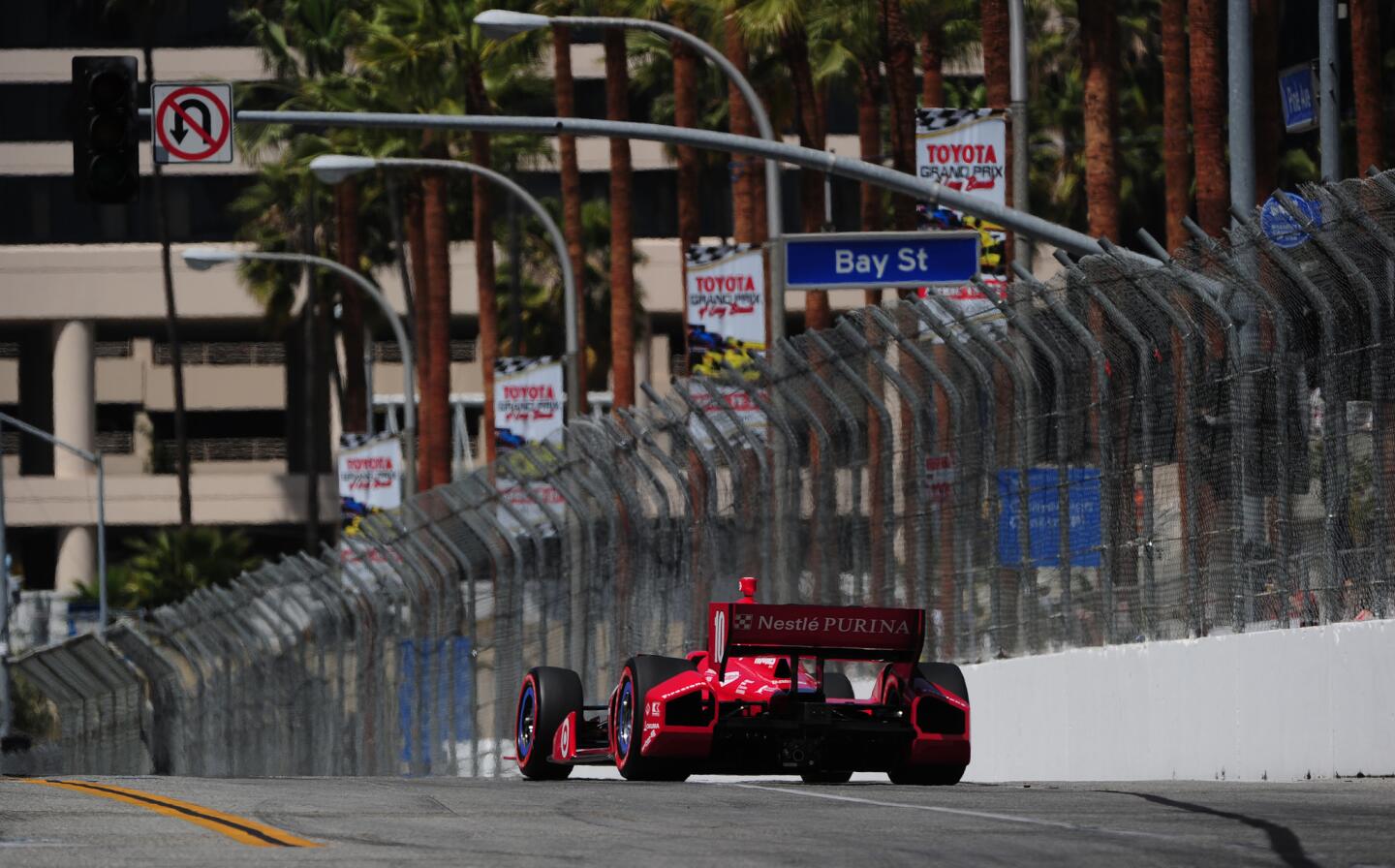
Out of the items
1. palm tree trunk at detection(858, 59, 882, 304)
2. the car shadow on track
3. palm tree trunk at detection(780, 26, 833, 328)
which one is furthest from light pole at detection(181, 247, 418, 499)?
the car shadow on track

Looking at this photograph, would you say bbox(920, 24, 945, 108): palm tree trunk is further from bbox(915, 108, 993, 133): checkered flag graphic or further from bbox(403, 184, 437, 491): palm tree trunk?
bbox(915, 108, 993, 133): checkered flag graphic

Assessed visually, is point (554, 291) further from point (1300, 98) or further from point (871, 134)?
point (1300, 98)

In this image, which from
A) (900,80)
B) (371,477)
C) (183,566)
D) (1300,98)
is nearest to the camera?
(1300,98)

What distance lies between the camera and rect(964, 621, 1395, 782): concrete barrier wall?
13.5 m

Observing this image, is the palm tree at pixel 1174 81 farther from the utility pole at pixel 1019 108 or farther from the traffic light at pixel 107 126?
the traffic light at pixel 107 126

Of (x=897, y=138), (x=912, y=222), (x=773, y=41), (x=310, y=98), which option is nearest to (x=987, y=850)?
(x=897, y=138)

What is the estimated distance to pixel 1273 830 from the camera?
10172mm

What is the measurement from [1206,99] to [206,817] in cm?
1991

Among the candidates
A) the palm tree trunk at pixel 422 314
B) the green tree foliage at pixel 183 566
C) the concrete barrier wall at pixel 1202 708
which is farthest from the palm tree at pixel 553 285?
the concrete barrier wall at pixel 1202 708

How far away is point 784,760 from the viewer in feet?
47.9

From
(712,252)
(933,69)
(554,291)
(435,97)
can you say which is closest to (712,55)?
(712,252)

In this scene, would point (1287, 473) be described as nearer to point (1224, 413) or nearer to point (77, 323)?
point (1224, 413)

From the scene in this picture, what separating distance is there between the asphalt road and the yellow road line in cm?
2

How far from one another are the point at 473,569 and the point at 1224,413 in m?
12.0
